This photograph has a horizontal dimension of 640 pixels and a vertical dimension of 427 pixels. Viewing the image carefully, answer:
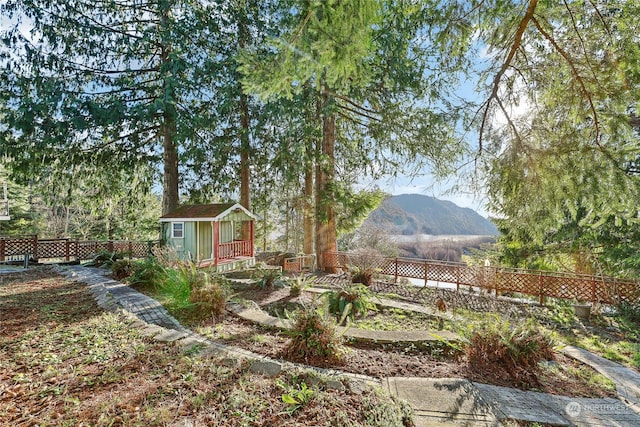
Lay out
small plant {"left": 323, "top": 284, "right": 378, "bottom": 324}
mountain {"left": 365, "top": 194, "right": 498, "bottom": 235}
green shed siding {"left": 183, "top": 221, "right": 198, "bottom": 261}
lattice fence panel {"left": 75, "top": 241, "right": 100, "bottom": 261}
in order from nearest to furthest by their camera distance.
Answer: small plant {"left": 323, "top": 284, "right": 378, "bottom": 324}, green shed siding {"left": 183, "top": 221, "right": 198, "bottom": 261}, lattice fence panel {"left": 75, "top": 241, "right": 100, "bottom": 261}, mountain {"left": 365, "top": 194, "right": 498, "bottom": 235}

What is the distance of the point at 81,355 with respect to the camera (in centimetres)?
294

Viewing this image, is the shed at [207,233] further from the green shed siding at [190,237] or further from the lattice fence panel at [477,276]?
the lattice fence panel at [477,276]

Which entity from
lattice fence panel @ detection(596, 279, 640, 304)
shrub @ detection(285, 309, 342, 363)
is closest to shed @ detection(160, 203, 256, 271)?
shrub @ detection(285, 309, 342, 363)

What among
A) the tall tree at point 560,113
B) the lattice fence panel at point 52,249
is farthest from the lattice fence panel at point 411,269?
the lattice fence panel at point 52,249

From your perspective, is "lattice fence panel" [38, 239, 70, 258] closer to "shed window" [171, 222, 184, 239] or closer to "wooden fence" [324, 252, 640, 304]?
"shed window" [171, 222, 184, 239]

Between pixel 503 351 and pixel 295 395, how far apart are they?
246 cm

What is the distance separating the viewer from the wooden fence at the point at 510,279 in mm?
6965

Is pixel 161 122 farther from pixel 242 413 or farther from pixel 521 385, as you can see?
pixel 521 385

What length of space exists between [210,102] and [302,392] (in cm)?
1222

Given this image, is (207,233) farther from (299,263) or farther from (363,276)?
(363,276)

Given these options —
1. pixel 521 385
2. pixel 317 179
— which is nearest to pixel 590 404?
pixel 521 385

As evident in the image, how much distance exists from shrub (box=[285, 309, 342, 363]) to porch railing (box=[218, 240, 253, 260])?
8940 millimetres

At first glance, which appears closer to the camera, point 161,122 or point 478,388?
point 478,388

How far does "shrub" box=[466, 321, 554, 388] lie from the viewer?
3334mm
